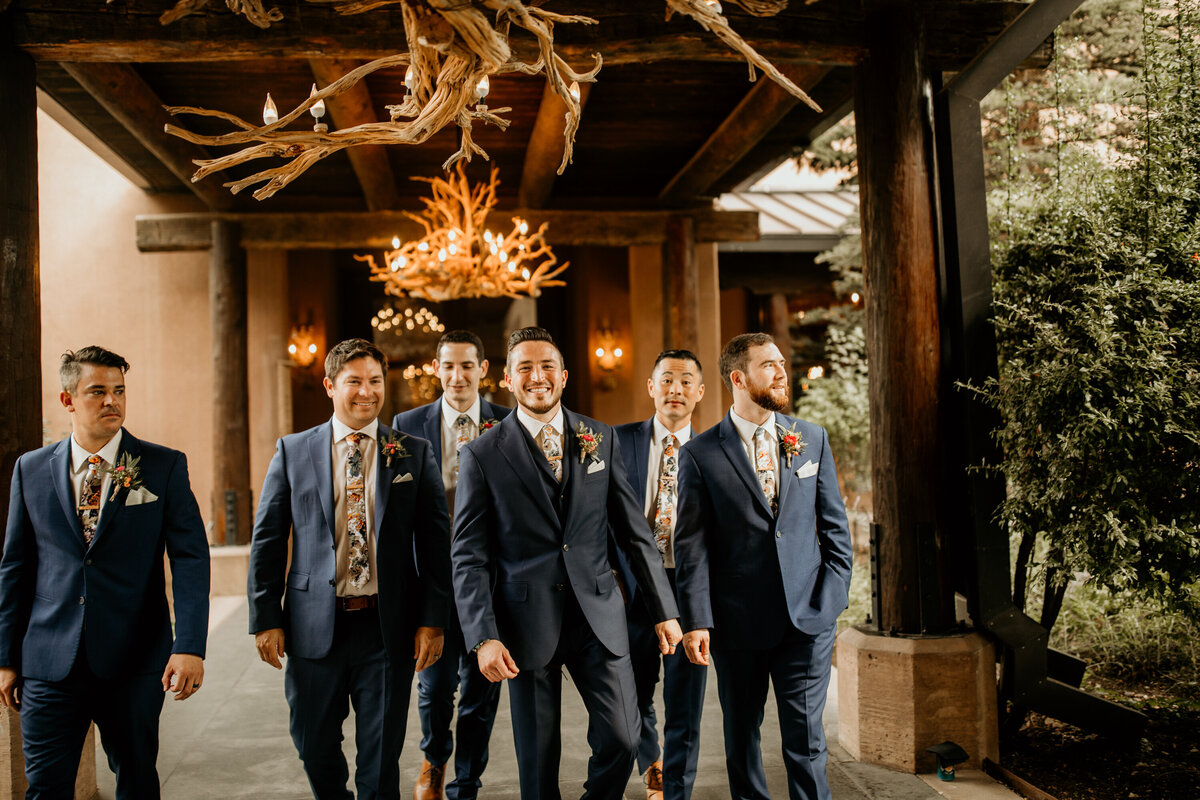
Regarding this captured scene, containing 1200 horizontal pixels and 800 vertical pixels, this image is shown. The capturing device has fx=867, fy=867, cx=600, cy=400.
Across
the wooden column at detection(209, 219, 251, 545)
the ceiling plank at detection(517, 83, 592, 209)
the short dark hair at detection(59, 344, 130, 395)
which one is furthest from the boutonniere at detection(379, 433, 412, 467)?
the wooden column at detection(209, 219, 251, 545)

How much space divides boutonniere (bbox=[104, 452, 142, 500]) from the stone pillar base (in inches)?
123

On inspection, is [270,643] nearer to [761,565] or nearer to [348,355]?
[348,355]

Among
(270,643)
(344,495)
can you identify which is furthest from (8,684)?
(344,495)

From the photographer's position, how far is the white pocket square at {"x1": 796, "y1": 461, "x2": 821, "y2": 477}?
10.5 ft

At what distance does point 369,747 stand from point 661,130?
231 inches

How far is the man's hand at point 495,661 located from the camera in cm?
267

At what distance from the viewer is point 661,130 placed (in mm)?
7473

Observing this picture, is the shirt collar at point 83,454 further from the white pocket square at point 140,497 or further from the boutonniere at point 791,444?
the boutonniere at point 791,444

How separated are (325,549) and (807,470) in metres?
1.75

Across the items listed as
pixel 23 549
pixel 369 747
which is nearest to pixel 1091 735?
pixel 369 747

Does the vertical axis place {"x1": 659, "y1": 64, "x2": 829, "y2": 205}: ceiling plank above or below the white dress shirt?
above

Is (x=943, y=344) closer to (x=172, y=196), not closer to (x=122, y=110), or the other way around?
(x=122, y=110)

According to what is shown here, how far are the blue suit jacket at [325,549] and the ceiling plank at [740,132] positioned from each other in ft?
12.0

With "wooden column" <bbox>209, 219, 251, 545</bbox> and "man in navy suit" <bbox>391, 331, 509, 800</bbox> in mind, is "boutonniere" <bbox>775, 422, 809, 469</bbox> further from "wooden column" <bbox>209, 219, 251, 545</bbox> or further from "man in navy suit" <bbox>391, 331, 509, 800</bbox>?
"wooden column" <bbox>209, 219, 251, 545</bbox>
